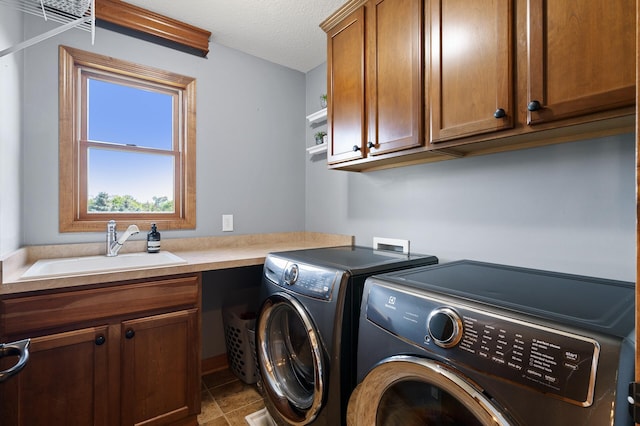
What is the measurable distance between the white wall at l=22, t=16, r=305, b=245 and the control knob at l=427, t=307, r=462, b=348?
6.12 feet

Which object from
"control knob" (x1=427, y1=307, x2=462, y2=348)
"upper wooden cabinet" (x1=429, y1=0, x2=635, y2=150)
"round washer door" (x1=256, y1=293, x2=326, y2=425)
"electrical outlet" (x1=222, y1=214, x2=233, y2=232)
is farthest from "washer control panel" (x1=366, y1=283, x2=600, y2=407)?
"electrical outlet" (x1=222, y1=214, x2=233, y2=232)

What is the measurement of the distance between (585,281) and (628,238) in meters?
0.21

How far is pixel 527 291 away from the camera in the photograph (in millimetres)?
990

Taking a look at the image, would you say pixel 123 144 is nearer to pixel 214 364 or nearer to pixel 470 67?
pixel 214 364

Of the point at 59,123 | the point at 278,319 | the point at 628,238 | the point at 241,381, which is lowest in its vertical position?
the point at 241,381

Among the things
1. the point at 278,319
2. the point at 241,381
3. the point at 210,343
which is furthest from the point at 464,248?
the point at 210,343

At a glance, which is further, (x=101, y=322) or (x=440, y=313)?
(x=101, y=322)

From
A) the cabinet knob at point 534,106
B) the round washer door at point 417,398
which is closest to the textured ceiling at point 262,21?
the cabinet knob at point 534,106

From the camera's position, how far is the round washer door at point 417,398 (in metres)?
0.73

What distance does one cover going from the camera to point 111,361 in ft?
4.67

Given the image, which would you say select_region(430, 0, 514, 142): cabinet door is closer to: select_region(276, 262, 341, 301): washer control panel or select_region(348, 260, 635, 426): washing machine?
select_region(348, 260, 635, 426): washing machine

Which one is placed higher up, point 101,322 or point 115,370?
point 101,322

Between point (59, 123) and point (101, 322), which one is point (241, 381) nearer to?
point (101, 322)

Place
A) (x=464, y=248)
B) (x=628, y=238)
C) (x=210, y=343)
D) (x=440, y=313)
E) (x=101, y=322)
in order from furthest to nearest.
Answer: (x=210, y=343) → (x=464, y=248) → (x=101, y=322) → (x=628, y=238) → (x=440, y=313)
